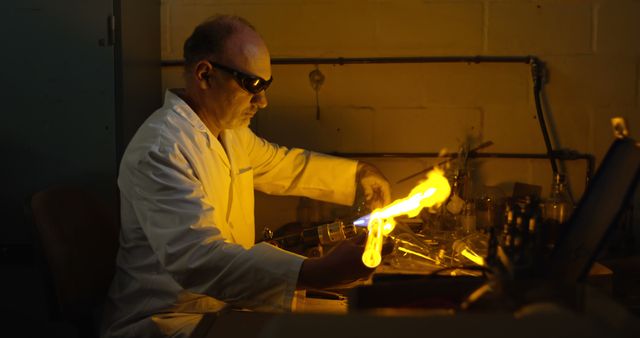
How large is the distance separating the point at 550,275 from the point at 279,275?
695 mm

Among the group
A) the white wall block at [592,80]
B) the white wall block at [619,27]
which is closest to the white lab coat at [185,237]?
the white wall block at [592,80]

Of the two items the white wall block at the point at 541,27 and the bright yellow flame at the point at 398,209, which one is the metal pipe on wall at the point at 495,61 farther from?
the bright yellow flame at the point at 398,209

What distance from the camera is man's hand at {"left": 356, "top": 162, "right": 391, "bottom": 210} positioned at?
2.45 m

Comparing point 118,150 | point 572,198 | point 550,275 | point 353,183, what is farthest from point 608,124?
point 118,150

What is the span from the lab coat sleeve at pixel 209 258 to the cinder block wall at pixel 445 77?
1.12 meters

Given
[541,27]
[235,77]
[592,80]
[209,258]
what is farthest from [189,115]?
[592,80]

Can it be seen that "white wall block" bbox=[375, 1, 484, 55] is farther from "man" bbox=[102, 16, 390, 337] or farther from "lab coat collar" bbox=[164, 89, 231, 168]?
"lab coat collar" bbox=[164, 89, 231, 168]

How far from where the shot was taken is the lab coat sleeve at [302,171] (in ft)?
Result: 8.34

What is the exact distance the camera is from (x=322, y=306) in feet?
5.99

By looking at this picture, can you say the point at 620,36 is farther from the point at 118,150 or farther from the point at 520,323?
the point at 520,323

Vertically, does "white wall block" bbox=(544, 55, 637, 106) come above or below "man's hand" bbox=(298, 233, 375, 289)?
above

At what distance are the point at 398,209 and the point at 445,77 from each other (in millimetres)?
1044

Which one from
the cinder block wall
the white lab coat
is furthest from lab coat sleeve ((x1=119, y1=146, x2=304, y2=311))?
the cinder block wall

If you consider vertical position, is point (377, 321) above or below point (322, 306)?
above
